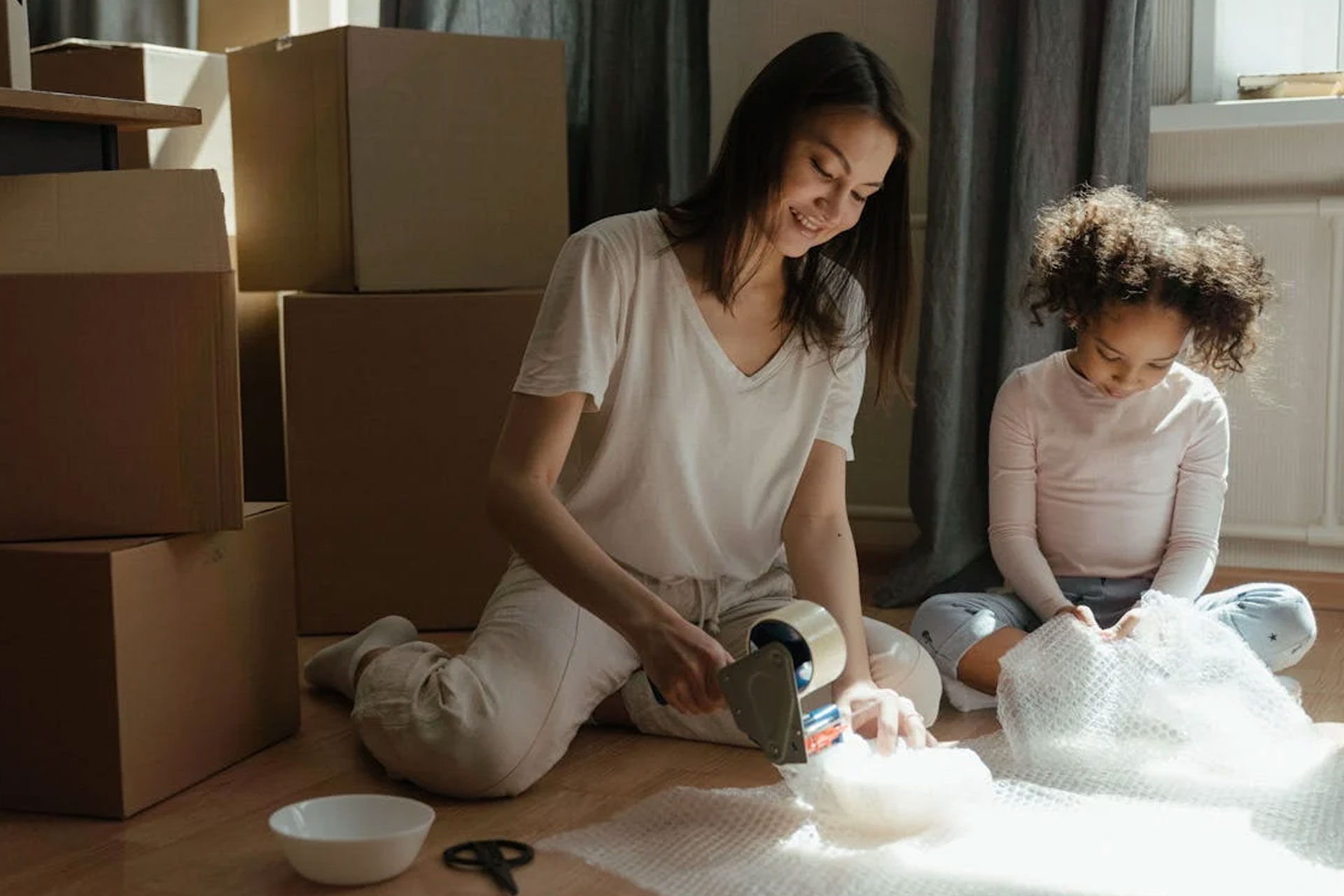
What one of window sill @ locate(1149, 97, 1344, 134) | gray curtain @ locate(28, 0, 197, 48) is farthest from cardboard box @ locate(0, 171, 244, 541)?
window sill @ locate(1149, 97, 1344, 134)

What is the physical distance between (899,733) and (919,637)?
20.0 inches

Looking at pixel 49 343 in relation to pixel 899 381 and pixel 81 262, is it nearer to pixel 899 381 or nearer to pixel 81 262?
pixel 81 262

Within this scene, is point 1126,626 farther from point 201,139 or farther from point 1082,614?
point 201,139

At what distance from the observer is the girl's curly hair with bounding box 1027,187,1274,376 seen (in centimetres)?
A: 185

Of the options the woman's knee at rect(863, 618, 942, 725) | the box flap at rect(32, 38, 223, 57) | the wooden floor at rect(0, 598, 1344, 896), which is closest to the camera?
the wooden floor at rect(0, 598, 1344, 896)

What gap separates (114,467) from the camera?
5.03 feet

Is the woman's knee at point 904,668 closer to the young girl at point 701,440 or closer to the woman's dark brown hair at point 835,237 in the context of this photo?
the young girl at point 701,440

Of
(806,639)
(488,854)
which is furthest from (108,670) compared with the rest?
(806,639)

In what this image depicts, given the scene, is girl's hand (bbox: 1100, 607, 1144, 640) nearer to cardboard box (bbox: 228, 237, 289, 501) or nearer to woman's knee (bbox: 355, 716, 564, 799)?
woman's knee (bbox: 355, 716, 564, 799)

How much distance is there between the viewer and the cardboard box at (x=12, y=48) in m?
1.62

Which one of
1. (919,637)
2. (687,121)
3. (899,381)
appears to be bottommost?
(919,637)

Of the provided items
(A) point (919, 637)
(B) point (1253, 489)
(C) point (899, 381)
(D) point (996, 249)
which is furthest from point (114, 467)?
(B) point (1253, 489)

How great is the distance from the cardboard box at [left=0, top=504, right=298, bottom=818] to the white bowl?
0.76 feet

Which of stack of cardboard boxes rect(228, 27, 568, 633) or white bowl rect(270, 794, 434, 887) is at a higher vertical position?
stack of cardboard boxes rect(228, 27, 568, 633)
